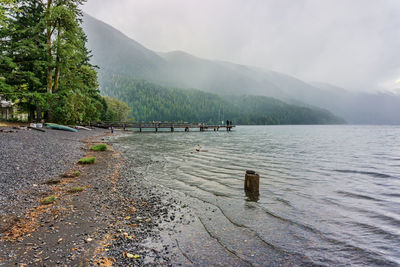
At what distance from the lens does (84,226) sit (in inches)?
210

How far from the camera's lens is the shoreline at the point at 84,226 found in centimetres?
413

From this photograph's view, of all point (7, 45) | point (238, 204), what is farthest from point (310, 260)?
point (7, 45)

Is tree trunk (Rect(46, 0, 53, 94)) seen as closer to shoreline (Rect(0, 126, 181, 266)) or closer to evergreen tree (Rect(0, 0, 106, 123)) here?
evergreen tree (Rect(0, 0, 106, 123))

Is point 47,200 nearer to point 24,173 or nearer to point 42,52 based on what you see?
point 24,173

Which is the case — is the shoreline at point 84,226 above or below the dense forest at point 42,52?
below

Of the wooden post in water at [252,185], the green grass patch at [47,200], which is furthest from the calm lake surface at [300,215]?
the green grass patch at [47,200]

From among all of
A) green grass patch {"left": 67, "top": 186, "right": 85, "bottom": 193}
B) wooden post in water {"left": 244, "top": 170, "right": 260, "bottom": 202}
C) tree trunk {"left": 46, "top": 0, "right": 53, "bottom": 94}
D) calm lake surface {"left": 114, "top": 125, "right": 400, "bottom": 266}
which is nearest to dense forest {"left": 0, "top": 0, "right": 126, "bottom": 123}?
tree trunk {"left": 46, "top": 0, "right": 53, "bottom": 94}

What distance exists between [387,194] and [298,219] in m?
6.32

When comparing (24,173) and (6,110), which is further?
(6,110)

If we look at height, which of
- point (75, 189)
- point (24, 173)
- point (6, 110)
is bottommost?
point (75, 189)

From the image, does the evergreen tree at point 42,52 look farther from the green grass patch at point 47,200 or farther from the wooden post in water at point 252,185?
the wooden post in water at point 252,185

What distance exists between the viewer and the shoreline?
413 centimetres

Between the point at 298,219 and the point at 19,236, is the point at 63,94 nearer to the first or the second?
the point at 19,236

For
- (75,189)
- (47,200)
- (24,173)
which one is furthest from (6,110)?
(47,200)
